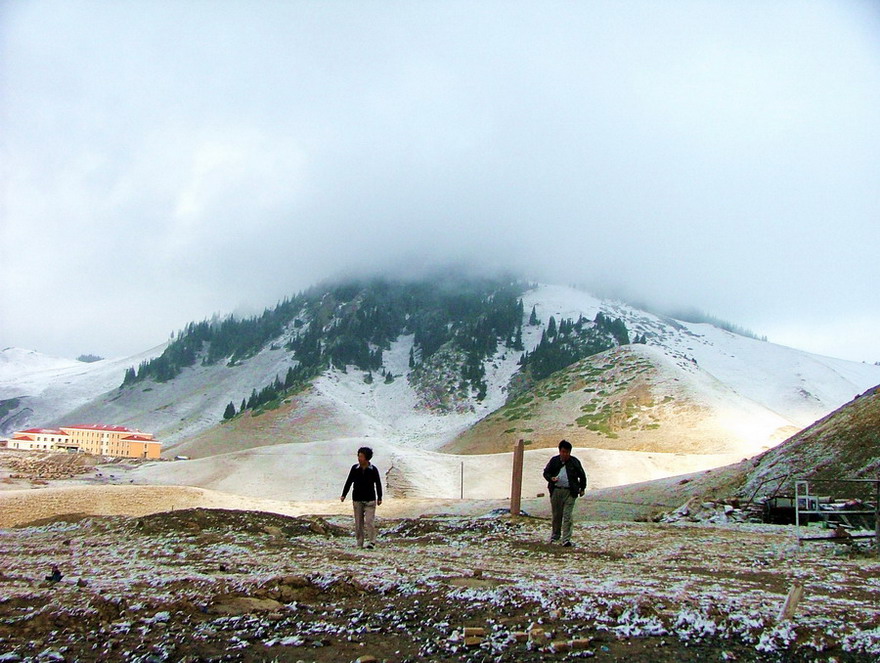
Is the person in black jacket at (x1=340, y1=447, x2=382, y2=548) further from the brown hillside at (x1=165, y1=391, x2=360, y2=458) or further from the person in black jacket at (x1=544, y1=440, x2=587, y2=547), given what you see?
the brown hillside at (x1=165, y1=391, x2=360, y2=458)

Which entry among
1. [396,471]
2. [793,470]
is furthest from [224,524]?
[396,471]

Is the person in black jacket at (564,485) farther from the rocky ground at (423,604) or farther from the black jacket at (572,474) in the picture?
the rocky ground at (423,604)

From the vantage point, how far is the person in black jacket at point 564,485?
1544cm

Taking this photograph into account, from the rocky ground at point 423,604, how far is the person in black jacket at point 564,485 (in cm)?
115

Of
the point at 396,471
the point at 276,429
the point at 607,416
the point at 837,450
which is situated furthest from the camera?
the point at 276,429

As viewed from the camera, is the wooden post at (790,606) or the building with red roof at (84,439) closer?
the wooden post at (790,606)

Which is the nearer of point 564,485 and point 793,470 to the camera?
point 564,485

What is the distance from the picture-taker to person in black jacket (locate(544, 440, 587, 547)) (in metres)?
15.4

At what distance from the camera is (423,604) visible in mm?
8234

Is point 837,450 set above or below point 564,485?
above

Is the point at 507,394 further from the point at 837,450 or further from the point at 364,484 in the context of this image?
the point at 364,484

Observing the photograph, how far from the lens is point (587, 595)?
8.64m

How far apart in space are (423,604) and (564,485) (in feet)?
25.9

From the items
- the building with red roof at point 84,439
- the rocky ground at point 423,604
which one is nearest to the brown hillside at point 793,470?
the rocky ground at point 423,604
